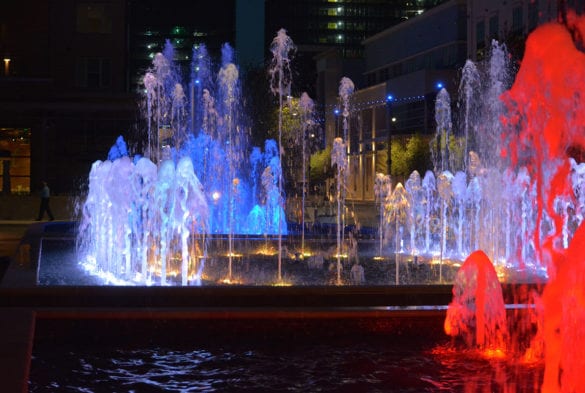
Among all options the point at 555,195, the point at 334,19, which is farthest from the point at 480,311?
the point at 334,19

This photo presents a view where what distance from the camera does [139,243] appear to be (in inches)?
642

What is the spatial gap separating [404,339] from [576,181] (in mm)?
16705

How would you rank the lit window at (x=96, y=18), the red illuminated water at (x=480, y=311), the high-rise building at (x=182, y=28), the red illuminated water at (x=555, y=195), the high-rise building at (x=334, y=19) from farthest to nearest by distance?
1. the high-rise building at (x=182, y=28)
2. the high-rise building at (x=334, y=19)
3. the lit window at (x=96, y=18)
4. the red illuminated water at (x=480, y=311)
5. the red illuminated water at (x=555, y=195)

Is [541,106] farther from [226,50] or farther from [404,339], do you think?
[226,50]

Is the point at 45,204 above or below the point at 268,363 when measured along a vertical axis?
above

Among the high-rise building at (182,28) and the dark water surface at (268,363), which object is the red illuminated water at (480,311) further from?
the high-rise building at (182,28)

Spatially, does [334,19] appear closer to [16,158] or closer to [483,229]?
[16,158]

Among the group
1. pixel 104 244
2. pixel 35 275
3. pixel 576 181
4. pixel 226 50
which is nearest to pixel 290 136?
pixel 226 50

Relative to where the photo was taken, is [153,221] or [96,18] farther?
[96,18]

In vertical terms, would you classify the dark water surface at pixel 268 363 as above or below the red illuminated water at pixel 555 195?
below

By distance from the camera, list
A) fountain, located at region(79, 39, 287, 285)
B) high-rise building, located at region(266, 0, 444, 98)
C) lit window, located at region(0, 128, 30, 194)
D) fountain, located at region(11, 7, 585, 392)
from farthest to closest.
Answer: high-rise building, located at region(266, 0, 444, 98) < lit window, located at region(0, 128, 30, 194) < fountain, located at region(79, 39, 287, 285) < fountain, located at region(11, 7, 585, 392)

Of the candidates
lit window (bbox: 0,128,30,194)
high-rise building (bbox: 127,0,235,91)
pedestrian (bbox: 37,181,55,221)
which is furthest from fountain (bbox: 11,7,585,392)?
high-rise building (bbox: 127,0,235,91)

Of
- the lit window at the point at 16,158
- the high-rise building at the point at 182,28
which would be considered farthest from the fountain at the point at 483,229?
the high-rise building at the point at 182,28

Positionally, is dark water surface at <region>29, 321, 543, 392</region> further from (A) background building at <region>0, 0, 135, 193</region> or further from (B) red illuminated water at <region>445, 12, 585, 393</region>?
(A) background building at <region>0, 0, 135, 193</region>
